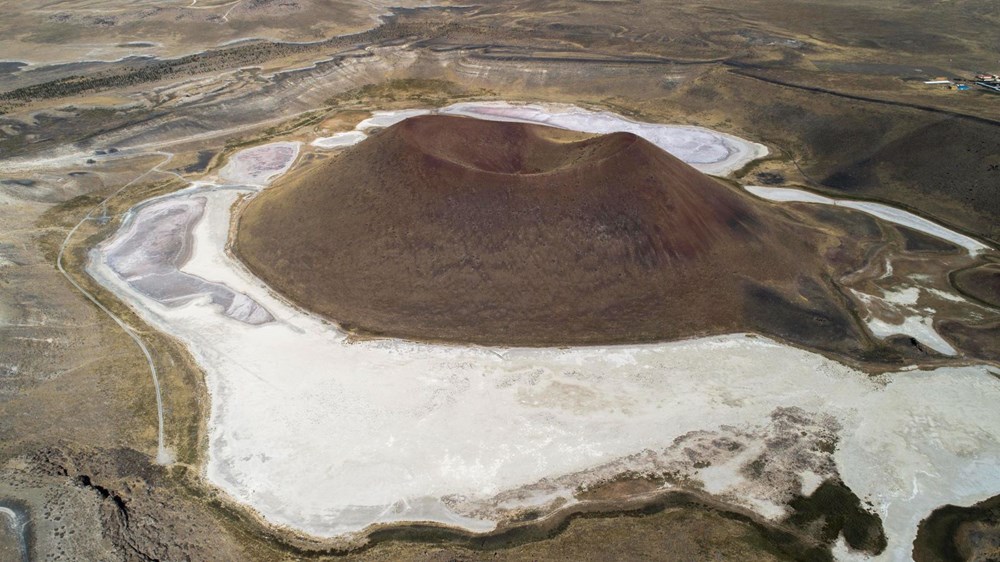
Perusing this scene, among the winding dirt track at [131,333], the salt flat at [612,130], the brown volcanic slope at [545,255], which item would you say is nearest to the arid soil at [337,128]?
the winding dirt track at [131,333]

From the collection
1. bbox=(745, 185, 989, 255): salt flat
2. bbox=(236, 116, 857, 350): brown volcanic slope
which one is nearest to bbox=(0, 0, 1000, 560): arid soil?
bbox=(745, 185, 989, 255): salt flat

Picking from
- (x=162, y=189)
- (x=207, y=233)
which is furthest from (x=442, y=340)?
(x=162, y=189)

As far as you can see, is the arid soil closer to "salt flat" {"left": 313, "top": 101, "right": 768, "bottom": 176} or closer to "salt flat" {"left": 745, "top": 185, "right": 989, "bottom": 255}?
"salt flat" {"left": 745, "top": 185, "right": 989, "bottom": 255}

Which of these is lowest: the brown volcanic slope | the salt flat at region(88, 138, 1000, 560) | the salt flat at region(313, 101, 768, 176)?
the salt flat at region(88, 138, 1000, 560)

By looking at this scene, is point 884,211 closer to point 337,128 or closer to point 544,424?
point 544,424

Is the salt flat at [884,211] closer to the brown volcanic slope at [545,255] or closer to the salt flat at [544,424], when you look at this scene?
the brown volcanic slope at [545,255]

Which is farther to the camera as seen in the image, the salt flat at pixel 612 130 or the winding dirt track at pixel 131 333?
the salt flat at pixel 612 130

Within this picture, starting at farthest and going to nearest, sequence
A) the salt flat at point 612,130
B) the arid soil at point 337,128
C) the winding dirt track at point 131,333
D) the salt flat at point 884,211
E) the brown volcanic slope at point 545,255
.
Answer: the salt flat at point 612,130, the salt flat at point 884,211, the brown volcanic slope at point 545,255, the winding dirt track at point 131,333, the arid soil at point 337,128

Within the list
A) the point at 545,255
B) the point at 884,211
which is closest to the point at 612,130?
the point at 884,211
